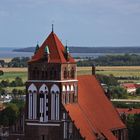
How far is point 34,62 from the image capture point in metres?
60.2

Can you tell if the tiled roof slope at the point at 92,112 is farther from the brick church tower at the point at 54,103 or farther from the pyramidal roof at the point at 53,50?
the pyramidal roof at the point at 53,50

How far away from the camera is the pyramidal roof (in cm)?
5984

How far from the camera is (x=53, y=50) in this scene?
60.6 meters

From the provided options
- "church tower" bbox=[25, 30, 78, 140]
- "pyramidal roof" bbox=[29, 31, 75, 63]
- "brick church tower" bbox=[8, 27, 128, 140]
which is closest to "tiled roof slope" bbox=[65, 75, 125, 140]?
"brick church tower" bbox=[8, 27, 128, 140]

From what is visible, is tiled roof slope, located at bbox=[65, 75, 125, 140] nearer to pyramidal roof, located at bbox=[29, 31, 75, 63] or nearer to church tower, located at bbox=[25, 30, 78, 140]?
church tower, located at bbox=[25, 30, 78, 140]

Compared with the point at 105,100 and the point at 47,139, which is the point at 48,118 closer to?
the point at 47,139

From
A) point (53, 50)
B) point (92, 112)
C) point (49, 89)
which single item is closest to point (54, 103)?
point (49, 89)

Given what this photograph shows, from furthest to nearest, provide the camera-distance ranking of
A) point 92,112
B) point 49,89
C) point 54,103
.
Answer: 1. point 92,112
2. point 49,89
3. point 54,103

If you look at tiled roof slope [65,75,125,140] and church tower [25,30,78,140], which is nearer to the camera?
church tower [25,30,78,140]

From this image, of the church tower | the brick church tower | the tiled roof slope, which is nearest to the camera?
the brick church tower

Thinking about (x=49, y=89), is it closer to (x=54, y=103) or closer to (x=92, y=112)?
(x=54, y=103)

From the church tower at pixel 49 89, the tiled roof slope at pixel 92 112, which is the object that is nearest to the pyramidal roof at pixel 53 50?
the church tower at pixel 49 89

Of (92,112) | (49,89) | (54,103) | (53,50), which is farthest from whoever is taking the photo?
(92,112)

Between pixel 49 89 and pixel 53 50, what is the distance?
3.17 metres
